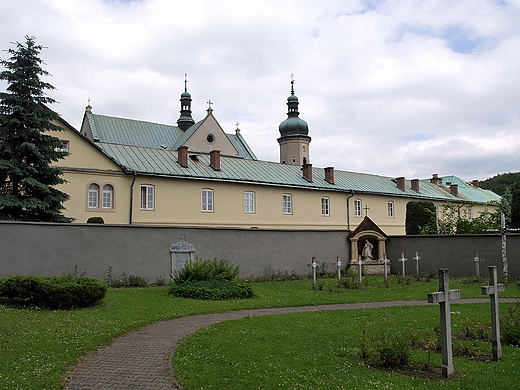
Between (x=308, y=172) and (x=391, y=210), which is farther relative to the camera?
(x=391, y=210)

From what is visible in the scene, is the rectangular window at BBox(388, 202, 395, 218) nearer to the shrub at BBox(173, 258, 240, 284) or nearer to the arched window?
the arched window

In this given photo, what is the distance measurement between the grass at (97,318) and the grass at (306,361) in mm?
1717

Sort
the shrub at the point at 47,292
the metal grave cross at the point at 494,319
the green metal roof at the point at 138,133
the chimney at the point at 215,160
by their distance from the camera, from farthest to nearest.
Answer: the green metal roof at the point at 138,133 → the chimney at the point at 215,160 → the shrub at the point at 47,292 → the metal grave cross at the point at 494,319

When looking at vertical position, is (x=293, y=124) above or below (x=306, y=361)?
above

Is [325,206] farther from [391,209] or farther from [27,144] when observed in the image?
[27,144]

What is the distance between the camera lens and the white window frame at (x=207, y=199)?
29.9 meters

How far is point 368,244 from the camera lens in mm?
26578

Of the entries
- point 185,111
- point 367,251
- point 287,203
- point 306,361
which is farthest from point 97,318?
point 185,111

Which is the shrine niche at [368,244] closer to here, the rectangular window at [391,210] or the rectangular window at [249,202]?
the rectangular window at [249,202]

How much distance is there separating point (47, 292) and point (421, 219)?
2434cm

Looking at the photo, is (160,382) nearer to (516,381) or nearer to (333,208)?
(516,381)

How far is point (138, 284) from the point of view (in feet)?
60.8

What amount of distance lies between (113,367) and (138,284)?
1171cm

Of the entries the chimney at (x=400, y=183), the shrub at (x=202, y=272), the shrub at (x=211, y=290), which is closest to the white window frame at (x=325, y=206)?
the chimney at (x=400, y=183)
